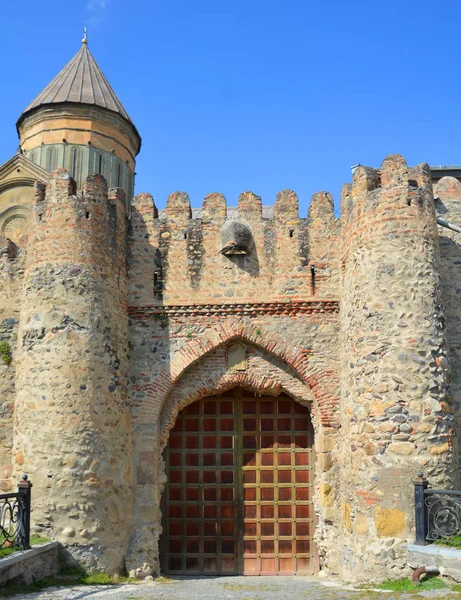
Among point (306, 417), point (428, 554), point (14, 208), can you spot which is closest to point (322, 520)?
point (306, 417)

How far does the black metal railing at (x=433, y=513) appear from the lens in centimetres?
966

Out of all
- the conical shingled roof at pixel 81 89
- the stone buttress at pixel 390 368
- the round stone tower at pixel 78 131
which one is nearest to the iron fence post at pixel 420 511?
the stone buttress at pixel 390 368

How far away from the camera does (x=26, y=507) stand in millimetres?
10625

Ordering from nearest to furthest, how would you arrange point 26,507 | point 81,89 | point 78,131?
point 26,507 < point 78,131 < point 81,89

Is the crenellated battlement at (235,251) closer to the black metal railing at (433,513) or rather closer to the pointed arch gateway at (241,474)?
the pointed arch gateway at (241,474)

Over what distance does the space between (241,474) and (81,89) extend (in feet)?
58.2

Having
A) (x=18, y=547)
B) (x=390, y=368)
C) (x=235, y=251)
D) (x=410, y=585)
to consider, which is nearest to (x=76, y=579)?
(x=18, y=547)

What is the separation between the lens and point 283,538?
1230 centimetres

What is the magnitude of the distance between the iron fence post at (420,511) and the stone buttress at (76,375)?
15.2 ft

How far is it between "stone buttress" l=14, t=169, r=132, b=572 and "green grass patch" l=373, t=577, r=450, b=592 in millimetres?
4166

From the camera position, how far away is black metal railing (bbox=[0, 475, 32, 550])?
33.3ft

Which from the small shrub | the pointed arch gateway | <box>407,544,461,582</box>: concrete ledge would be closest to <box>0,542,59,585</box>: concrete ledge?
the pointed arch gateway

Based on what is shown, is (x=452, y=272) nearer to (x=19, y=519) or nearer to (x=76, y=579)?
(x=76, y=579)

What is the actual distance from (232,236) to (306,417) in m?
3.34
